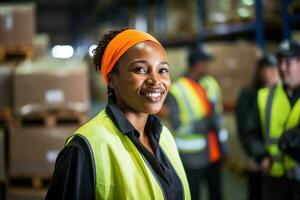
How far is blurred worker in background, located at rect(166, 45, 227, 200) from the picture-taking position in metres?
4.60

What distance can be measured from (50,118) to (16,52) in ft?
3.44

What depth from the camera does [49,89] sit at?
4.56 meters

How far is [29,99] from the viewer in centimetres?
457

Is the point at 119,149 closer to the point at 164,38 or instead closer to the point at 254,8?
the point at 254,8

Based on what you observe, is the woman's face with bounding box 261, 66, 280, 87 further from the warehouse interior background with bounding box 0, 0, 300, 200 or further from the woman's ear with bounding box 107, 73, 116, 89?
the woman's ear with bounding box 107, 73, 116, 89

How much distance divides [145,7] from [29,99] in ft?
21.3

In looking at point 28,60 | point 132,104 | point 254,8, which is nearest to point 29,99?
point 28,60

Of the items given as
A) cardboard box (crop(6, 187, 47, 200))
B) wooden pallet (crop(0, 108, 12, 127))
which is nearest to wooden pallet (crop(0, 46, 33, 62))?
wooden pallet (crop(0, 108, 12, 127))

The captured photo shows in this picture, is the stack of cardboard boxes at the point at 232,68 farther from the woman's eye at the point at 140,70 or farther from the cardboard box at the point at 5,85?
the woman's eye at the point at 140,70

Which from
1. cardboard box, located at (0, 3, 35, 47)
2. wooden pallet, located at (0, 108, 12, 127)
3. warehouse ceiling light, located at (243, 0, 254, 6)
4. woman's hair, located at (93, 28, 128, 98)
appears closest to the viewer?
woman's hair, located at (93, 28, 128, 98)

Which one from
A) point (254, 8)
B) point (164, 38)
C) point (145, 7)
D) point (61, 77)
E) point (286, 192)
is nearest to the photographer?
point (286, 192)

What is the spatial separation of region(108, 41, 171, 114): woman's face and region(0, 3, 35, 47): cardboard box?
3524 mm

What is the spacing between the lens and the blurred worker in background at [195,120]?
460cm

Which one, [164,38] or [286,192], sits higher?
[164,38]
